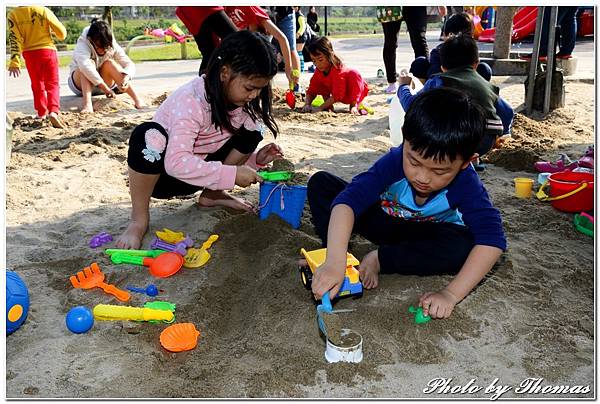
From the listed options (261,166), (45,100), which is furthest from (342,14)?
(261,166)

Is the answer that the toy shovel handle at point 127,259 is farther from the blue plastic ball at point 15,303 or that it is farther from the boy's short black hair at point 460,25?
the boy's short black hair at point 460,25

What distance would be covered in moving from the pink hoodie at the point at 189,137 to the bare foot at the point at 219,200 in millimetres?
425

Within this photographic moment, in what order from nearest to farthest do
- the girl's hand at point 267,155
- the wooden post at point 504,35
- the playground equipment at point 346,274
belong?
the playground equipment at point 346,274 < the girl's hand at point 267,155 < the wooden post at point 504,35

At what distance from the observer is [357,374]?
151 centimetres

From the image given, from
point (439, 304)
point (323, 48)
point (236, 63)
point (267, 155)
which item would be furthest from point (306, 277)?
point (323, 48)

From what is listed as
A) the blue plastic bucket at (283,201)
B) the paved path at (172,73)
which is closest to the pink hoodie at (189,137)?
the blue plastic bucket at (283,201)

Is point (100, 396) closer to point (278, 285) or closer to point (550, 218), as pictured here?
point (278, 285)

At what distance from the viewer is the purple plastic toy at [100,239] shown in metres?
2.36

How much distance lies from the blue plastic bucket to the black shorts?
0.30 metres

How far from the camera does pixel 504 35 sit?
6.25 meters

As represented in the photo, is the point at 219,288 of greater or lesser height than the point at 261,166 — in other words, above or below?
below

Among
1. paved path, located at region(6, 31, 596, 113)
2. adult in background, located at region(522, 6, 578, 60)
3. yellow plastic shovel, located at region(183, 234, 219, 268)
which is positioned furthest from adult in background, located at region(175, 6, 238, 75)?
adult in background, located at region(522, 6, 578, 60)

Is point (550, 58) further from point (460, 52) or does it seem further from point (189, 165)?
point (189, 165)

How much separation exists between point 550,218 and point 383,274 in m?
1.03
